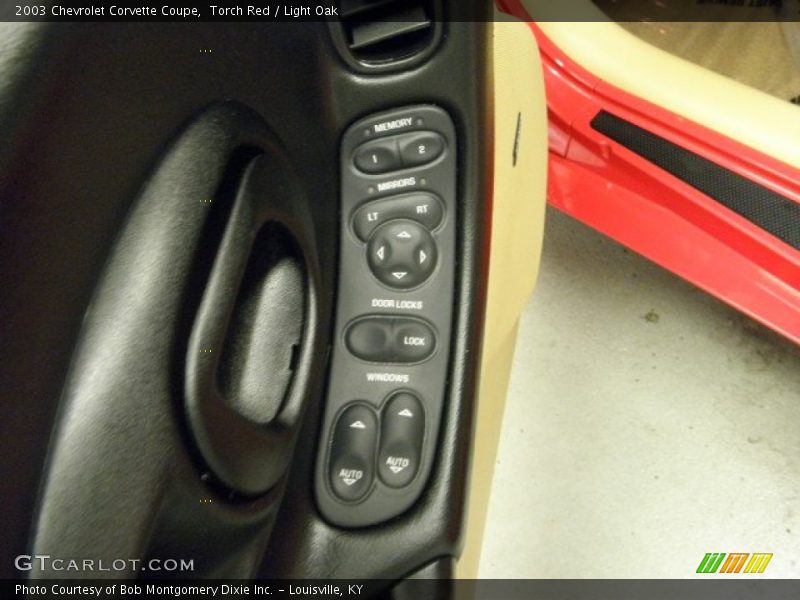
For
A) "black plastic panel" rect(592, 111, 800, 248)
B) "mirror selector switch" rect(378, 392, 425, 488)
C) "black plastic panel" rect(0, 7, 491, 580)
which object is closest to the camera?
"black plastic panel" rect(0, 7, 491, 580)

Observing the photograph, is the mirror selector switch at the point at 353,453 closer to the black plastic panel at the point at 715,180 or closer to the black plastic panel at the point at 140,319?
the black plastic panel at the point at 140,319

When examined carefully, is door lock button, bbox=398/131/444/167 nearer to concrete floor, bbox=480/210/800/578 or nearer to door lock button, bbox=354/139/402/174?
door lock button, bbox=354/139/402/174

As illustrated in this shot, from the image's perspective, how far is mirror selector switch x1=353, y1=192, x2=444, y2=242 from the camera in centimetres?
34

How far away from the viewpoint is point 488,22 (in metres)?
0.35

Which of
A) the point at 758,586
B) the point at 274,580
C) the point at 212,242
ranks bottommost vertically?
the point at 758,586

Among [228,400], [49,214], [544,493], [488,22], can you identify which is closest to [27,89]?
[49,214]

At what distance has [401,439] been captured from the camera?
0.31 meters

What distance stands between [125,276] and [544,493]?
23.2 inches

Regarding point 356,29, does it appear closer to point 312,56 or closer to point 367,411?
point 312,56

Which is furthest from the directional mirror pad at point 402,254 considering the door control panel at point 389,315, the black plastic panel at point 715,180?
the black plastic panel at point 715,180

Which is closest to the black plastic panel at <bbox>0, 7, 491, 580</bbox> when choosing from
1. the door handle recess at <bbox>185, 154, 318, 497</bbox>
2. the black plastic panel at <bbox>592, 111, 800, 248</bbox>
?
the door handle recess at <bbox>185, 154, 318, 497</bbox>

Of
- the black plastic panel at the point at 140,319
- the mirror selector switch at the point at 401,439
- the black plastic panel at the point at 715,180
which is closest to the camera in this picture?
the black plastic panel at the point at 140,319

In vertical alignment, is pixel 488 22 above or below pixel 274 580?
above

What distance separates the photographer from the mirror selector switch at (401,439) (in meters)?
0.31
